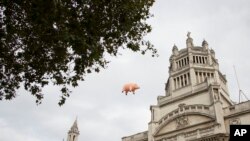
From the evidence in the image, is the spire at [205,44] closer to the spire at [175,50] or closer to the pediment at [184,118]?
the spire at [175,50]

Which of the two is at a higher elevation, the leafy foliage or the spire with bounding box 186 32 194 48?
the spire with bounding box 186 32 194 48

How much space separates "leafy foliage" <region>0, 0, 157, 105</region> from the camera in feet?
47.6

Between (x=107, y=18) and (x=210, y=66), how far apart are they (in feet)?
115

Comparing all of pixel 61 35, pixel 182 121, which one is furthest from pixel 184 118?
pixel 61 35

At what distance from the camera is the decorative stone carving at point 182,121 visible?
39.4 metres

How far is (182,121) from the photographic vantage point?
3978 centimetres

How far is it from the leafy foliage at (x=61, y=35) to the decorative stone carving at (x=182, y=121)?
2483 centimetres

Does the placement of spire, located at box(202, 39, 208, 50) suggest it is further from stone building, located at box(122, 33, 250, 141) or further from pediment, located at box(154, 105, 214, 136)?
pediment, located at box(154, 105, 214, 136)

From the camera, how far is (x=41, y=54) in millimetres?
15891

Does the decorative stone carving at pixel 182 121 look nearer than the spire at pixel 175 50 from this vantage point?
Yes

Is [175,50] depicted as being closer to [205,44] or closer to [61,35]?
[205,44]

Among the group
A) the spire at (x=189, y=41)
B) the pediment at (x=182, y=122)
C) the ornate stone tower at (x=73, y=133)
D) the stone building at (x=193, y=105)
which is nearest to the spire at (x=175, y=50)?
the stone building at (x=193, y=105)

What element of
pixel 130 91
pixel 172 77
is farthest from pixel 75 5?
pixel 172 77

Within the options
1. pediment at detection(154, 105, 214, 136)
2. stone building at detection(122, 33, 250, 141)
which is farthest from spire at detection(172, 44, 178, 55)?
pediment at detection(154, 105, 214, 136)
